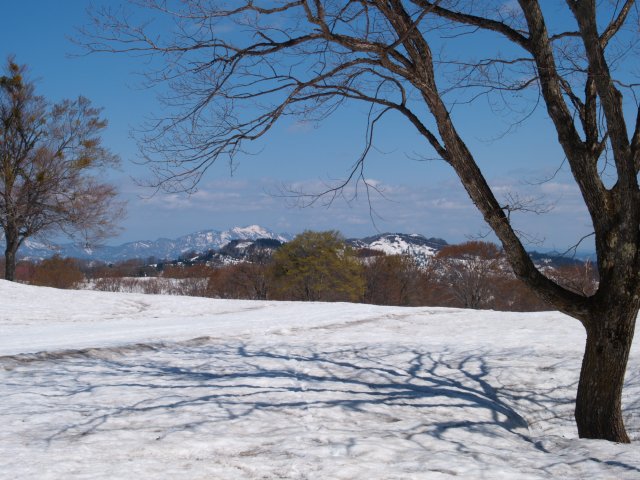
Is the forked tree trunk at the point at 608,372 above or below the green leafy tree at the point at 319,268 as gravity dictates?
below

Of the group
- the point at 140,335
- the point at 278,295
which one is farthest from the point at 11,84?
the point at 278,295

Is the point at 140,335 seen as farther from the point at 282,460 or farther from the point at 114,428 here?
the point at 282,460

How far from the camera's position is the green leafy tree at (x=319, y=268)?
4212 centimetres

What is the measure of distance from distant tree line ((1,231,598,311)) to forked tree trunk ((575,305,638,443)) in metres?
29.2

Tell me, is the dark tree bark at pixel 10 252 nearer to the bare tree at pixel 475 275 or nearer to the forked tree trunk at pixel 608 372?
the forked tree trunk at pixel 608 372

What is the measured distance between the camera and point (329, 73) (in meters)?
5.28

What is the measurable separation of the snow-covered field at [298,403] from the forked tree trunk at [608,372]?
27cm

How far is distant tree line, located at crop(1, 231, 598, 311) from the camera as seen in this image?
3994 cm

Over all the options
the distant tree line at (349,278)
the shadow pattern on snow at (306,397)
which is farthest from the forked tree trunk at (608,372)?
the distant tree line at (349,278)

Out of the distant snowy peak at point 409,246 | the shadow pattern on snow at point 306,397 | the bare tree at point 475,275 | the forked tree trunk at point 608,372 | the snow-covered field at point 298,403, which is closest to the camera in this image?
the snow-covered field at point 298,403

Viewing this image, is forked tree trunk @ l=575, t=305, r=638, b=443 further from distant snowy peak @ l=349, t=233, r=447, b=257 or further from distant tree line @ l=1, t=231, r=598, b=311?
distant tree line @ l=1, t=231, r=598, b=311

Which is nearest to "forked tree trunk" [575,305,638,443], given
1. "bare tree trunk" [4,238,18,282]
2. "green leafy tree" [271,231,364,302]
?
"bare tree trunk" [4,238,18,282]

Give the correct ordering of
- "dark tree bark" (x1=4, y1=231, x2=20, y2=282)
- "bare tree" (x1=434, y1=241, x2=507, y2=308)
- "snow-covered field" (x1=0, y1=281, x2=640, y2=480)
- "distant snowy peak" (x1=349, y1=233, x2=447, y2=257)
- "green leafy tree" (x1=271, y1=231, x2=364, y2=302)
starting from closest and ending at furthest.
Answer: "snow-covered field" (x1=0, y1=281, x2=640, y2=480) → "distant snowy peak" (x1=349, y1=233, x2=447, y2=257) → "dark tree bark" (x1=4, y1=231, x2=20, y2=282) → "bare tree" (x1=434, y1=241, x2=507, y2=308) → "green leafy tree" (x1=271, y1=231, x2=364, y2=302)

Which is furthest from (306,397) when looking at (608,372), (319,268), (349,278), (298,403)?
A: (349,278)
